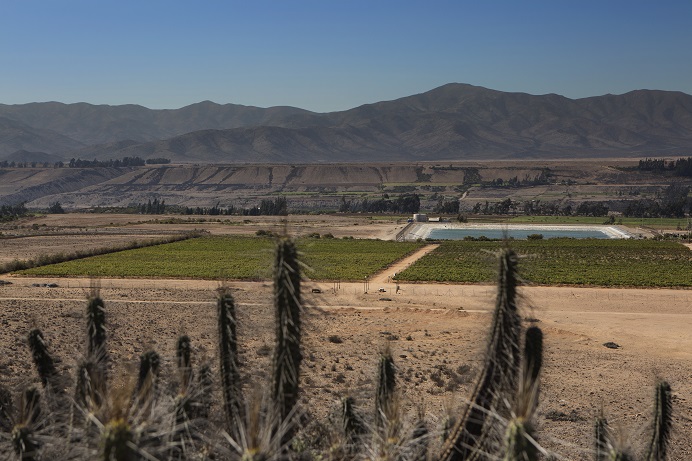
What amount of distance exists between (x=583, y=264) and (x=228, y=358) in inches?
1865

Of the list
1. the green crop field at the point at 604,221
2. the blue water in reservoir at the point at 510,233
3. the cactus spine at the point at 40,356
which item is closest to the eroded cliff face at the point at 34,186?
the blue water in reservoir at the point at 510,233

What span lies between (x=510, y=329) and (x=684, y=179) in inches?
6988

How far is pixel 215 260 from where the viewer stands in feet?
174

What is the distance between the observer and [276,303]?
7449 mm

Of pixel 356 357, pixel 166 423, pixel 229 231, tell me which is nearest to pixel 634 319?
pixel 356 357

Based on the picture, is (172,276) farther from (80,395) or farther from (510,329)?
(510,329)

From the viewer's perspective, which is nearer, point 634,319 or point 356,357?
point 356,357

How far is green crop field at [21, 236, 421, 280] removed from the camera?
144ft

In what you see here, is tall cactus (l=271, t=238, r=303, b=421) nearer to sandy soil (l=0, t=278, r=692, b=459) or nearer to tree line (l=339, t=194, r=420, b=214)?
sandy soil (l=0, t=278, r=692, b=459)

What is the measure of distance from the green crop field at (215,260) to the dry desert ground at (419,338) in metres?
2.78

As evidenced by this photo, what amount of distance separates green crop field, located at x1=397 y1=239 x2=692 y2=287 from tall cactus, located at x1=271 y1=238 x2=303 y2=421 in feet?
78.4

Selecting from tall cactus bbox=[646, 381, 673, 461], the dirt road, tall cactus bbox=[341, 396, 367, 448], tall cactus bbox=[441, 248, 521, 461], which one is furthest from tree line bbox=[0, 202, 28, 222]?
tall cactus bbox=[441, 248, 521, 461]

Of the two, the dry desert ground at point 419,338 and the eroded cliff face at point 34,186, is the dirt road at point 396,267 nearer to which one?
the dry desert ground at point 419,338

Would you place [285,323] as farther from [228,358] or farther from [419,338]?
[419,338]
